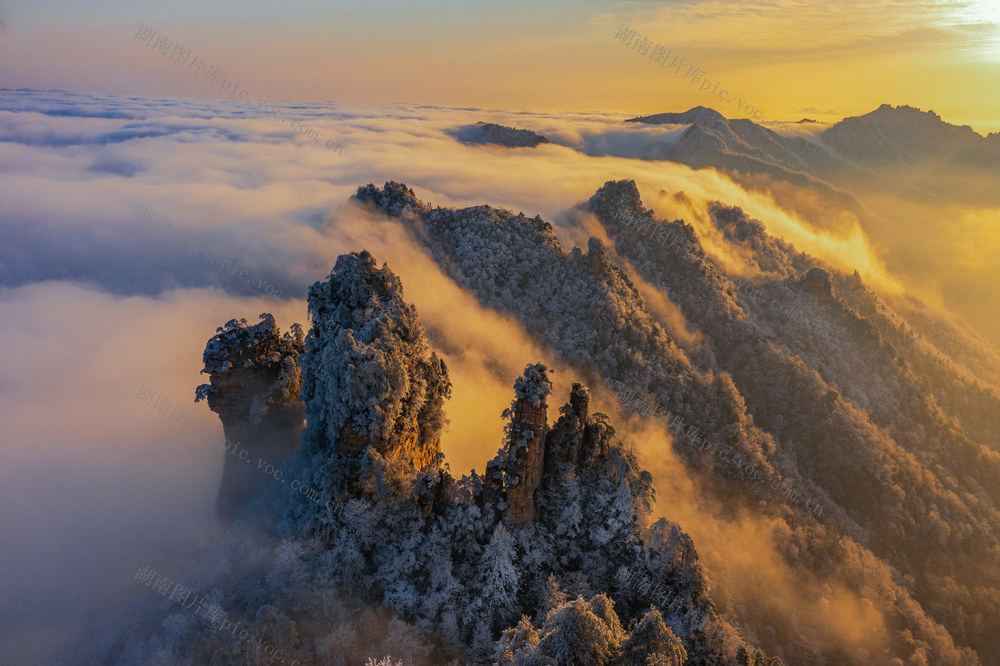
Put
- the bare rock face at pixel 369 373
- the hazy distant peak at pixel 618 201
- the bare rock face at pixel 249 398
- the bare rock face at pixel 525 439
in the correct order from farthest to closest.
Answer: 1. the hazy distant peak at pixel 618 201
2. the bare rock face at pixel 249 398
3. the bare rock face at pixel 525 439
4. the bare rock face at pixel 369 373

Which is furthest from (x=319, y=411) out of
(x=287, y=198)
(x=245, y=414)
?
(x=287, y=198)

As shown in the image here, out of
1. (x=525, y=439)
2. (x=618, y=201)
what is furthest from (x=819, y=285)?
(x=525, y=439)

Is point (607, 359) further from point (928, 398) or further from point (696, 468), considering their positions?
point (928, 398)

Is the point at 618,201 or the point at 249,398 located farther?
the point at 618,201

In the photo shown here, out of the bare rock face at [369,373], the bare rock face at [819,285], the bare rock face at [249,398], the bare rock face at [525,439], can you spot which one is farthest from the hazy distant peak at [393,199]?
the bare rock face at [819,285]

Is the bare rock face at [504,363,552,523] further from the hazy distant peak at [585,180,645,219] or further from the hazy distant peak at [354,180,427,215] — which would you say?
the hazy distant peak at [585,180,645,219]

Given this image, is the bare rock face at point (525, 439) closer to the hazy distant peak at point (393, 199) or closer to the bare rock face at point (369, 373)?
the bare rock face at point (369, 373)

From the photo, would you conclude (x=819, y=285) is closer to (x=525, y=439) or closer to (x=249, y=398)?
(x=525, y=439)

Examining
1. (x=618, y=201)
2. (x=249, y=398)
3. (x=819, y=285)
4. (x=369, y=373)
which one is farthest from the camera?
(x=618, y=201)
